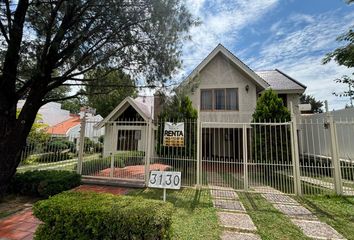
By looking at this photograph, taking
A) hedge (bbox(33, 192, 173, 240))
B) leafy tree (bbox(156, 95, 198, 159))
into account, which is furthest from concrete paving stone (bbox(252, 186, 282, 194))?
hedge (bbox(33, 192, 173, 240))

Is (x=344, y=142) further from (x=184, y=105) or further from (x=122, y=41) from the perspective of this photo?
(x=122, y=41)

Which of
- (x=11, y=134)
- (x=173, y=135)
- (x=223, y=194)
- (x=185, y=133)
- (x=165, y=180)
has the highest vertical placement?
(x=185, y=133)

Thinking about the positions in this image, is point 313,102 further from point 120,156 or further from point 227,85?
point 120,156

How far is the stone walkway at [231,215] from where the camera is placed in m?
4.47

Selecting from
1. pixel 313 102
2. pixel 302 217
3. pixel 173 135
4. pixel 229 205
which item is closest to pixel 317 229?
pixel 302 217

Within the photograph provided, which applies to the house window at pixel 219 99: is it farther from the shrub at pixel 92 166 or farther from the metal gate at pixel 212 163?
the shrub at pixel 92 166

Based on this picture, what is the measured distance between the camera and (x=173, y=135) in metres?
8.48

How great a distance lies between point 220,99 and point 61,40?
1067 cm

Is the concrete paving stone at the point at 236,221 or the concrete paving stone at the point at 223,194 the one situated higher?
the concrete paving stone at the point at 223,194

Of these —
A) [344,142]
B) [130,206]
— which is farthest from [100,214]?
[344,142]

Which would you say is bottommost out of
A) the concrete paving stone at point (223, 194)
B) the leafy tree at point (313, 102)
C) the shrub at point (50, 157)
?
the concrete paving stone at point (223, 194)

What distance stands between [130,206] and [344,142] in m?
11.2

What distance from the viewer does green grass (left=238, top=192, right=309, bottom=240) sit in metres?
4.42

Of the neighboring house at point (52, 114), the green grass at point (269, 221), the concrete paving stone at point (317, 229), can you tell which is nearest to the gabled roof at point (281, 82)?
the green grass at point (269, 221)
